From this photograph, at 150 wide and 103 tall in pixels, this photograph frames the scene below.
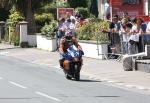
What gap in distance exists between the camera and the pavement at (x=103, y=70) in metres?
20.5

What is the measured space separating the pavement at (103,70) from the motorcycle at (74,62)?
0.93 m

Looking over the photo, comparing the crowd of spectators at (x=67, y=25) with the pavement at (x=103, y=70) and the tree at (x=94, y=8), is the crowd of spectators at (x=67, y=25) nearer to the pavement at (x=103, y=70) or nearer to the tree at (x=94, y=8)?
the pavement at (x=103, y=70)

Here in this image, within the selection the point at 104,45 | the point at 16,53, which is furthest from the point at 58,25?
the point at 104,45

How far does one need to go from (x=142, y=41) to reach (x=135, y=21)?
88 centimetres

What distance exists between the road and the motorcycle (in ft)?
1.02

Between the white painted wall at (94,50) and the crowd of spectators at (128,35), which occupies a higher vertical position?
the crowd of spectators at (128,35)

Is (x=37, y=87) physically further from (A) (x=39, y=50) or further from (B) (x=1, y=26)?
(B) (x=1, y=26)

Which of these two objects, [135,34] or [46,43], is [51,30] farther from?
[135,34]

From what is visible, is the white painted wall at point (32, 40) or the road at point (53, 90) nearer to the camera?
the road at point (53, 90)

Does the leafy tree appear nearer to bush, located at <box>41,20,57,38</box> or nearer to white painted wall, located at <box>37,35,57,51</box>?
white painted wall, located at <box>37,35,57,51</box>

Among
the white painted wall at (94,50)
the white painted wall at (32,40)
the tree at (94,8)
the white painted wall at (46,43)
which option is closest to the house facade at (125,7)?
the white painted wall at (94,50)

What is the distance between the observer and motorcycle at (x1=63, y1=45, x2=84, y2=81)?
21764mm

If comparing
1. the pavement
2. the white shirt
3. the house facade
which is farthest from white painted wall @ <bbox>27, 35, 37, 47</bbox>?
the white shirt

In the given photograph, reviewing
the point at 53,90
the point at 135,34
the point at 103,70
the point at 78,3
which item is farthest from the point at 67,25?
the point at 78,3
